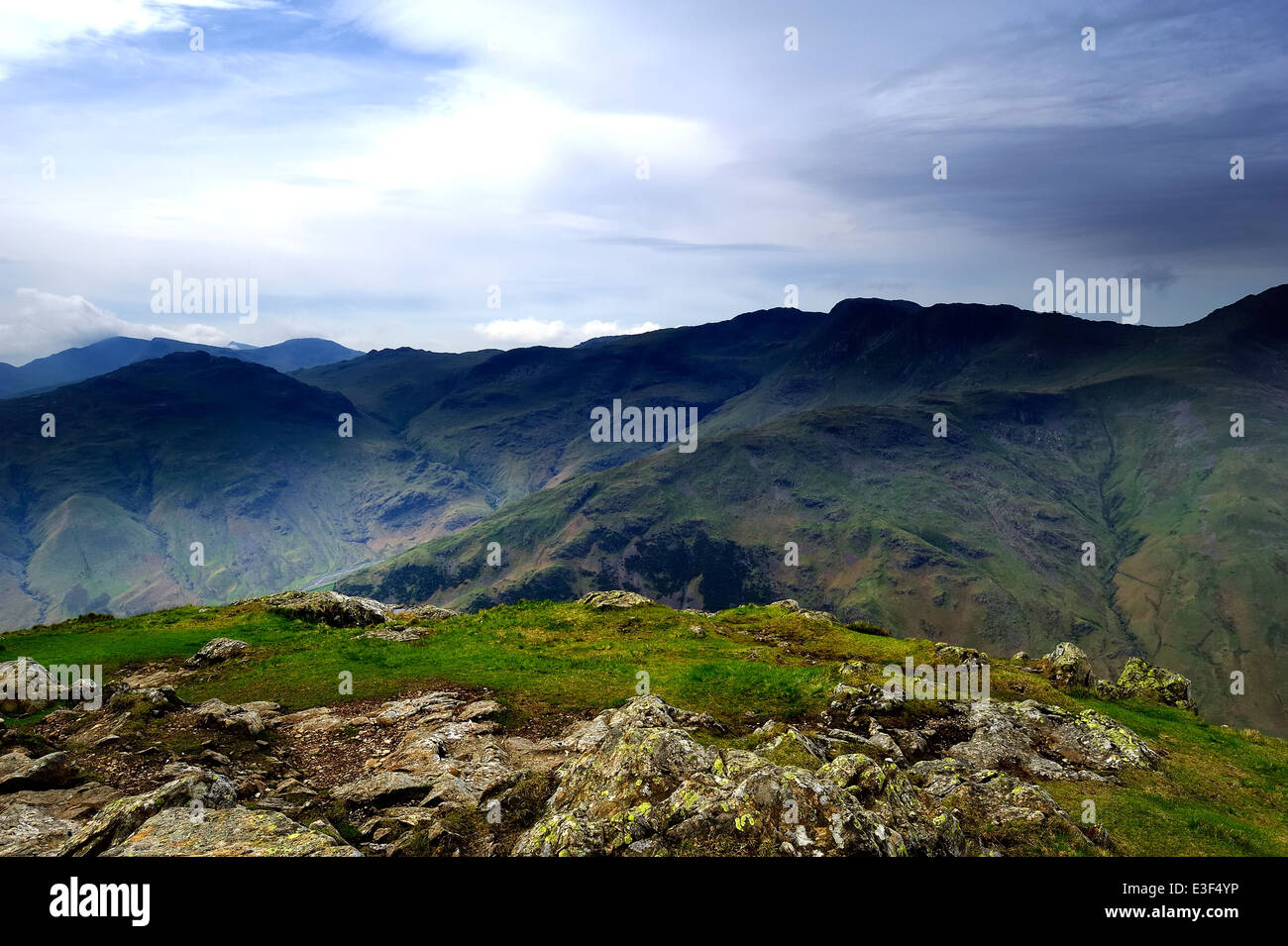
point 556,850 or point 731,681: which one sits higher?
point 556,850

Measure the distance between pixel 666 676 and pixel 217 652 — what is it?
2701 cm

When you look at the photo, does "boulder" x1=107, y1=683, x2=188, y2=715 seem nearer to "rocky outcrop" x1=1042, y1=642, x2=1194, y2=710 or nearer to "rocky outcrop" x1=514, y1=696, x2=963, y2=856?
"rocky outcrop" x1=514, y1=696, x2=963, y2=856

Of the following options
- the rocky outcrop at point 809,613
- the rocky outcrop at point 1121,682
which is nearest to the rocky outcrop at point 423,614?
the rocky outcrop at point 809,613

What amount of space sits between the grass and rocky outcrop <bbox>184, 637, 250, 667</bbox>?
3.31 feet

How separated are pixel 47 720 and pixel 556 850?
26.2 metres

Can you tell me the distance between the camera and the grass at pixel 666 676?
24953 millimetres

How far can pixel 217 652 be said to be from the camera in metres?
39.7

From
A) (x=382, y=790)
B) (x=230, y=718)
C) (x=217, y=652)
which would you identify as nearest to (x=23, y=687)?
(x=217, y=652)

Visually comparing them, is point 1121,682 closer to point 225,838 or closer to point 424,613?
point 424,613

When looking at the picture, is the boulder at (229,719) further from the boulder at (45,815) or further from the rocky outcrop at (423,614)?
the rocky outcrop at (423,614)
